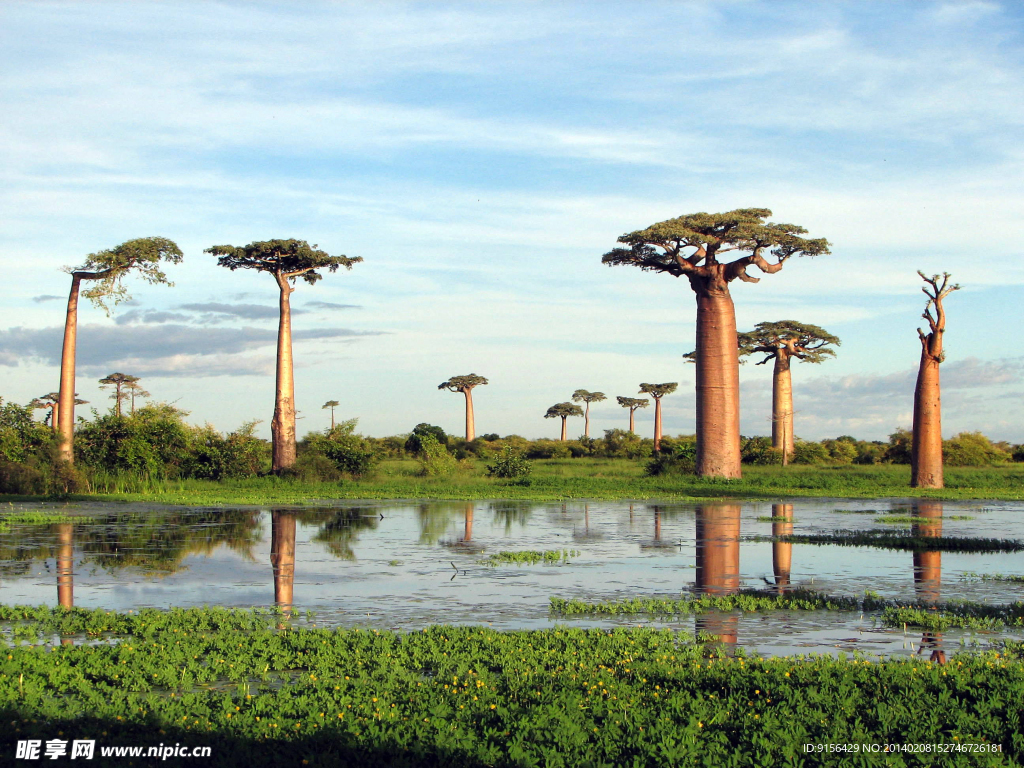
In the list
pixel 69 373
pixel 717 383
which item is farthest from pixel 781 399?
pixel 69 373

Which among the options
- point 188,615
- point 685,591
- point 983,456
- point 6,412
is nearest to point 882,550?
point 685,591

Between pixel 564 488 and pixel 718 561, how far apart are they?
45.8 feet

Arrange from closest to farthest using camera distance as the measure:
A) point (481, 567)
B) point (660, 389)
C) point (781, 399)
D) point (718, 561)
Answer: point (481, 567) < point (718, 561) < point (781, 399) < point (660, 389)

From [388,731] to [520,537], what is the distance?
9631 millimetres

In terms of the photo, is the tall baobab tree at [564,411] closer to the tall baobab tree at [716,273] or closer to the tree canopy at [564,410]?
the tree canopy at [564,410]

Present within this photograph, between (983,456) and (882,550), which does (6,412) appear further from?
(983,456)

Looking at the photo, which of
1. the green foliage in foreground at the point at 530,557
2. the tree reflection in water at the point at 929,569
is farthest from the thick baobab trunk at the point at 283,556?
the tree reflection in water at the point at 929,569

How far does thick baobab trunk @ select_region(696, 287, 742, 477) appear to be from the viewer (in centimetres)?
2544

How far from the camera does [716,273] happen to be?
25.6 meters

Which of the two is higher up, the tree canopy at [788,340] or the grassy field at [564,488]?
the tree canopy at [788,340]

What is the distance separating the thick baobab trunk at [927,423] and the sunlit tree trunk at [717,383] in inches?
180

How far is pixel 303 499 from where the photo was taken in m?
20.5

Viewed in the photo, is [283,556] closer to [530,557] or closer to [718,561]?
[530,557]

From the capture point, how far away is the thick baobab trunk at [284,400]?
88.0 ft
